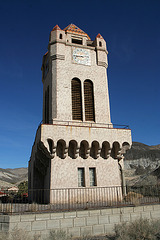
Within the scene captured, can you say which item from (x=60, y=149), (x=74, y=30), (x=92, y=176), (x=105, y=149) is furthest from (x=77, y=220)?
(x=74, y=30)

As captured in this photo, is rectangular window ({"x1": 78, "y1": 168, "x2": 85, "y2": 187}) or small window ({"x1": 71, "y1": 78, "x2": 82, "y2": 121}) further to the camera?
small window ({"x1": 71, "y1": 78, "x2": 82, "y2": 121})

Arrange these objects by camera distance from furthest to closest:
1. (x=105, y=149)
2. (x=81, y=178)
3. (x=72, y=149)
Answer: (x=105, y=149) → (x=72, y=149) → (x=81, y=178)

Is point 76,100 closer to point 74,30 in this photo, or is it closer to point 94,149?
point 94,149

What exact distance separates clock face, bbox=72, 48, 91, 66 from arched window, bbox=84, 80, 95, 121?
2.14m

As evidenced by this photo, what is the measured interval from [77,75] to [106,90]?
10.5ft

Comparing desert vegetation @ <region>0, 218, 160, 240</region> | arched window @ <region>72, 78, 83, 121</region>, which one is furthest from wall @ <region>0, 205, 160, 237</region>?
arched window @ <region>72, 78, 83, 121</region>

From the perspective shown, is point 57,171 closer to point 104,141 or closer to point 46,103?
point 104,141

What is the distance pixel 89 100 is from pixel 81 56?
4749mm

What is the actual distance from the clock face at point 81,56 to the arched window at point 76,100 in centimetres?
207

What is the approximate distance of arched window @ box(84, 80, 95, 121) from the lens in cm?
1908

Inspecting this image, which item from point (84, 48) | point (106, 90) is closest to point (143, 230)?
point (106, 90)

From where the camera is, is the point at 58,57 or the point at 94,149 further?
the point at 58,57

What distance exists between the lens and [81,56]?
20859 mm

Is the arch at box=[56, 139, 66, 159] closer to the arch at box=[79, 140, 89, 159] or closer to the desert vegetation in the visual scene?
the arch at box=[79, 140, 89, 159]
